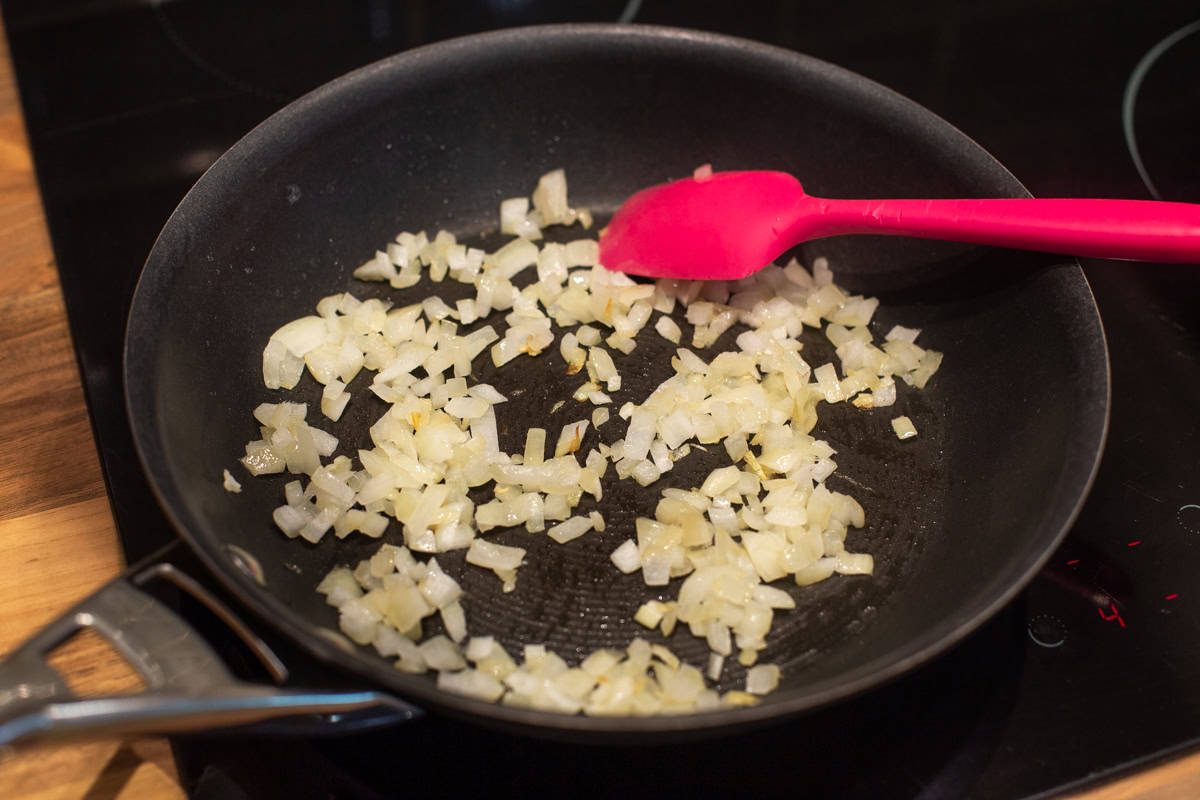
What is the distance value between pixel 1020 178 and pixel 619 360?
0.77 meters

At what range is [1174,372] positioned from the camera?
132cm

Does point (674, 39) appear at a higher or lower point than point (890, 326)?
higher

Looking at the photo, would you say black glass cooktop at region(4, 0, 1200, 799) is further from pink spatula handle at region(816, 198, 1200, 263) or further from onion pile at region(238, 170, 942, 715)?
pink spatula handle at region(816, 198, 1200, 263)

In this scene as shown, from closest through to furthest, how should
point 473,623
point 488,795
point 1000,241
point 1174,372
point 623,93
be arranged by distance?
point 488,795
point 473,623
point 1000,241
point 1174,372
point 623,93

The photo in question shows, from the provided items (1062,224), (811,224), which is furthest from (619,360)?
(1062,224)

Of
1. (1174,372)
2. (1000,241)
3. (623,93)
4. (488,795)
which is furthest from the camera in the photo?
(623,93)

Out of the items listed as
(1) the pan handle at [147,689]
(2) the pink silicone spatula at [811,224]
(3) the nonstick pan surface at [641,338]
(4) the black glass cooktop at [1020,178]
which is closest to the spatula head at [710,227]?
(2) the pink silicone spatula at [811,224]

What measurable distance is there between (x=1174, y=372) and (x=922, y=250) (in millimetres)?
373

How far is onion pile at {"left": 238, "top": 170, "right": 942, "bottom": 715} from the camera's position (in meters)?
1.03

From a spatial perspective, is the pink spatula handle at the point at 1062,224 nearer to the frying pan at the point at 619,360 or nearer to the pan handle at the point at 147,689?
the frying pan at the point at 619,360

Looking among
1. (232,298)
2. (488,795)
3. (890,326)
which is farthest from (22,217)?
(890,326)

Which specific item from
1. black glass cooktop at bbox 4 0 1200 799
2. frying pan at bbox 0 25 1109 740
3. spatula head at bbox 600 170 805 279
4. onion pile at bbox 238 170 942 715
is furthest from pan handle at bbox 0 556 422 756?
spatula head at bbox 600 170 805 279

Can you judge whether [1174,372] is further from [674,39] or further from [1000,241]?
[674,39]

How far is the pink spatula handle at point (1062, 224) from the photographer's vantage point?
109 centimetres
